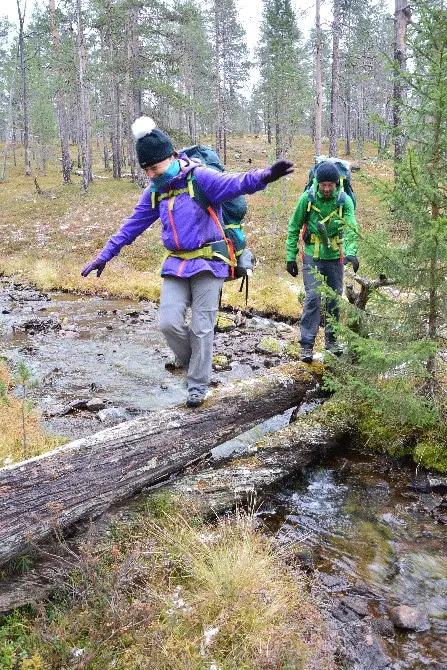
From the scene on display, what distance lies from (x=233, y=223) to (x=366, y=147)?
5356 cm

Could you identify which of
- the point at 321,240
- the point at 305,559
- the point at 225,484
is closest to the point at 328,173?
the point at 321,240

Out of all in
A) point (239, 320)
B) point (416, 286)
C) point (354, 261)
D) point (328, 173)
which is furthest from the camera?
point (239, 320)

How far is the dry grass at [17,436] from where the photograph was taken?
5308 millimetres

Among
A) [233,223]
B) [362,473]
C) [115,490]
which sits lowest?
[362,473]

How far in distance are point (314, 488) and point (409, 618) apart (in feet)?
5.94

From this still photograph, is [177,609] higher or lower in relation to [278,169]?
lower

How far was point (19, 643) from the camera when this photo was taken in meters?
2.95

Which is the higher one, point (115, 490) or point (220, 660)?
point (115, 490)

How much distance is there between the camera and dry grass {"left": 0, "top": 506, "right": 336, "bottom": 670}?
2883 millimetres

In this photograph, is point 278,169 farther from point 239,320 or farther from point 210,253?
point 239,320

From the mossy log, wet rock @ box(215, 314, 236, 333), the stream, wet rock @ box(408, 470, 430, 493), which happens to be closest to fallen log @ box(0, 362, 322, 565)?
the mossy log

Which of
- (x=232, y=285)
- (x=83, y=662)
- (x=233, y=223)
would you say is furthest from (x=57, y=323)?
(x=83, y=662)

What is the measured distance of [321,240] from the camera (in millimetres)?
6598

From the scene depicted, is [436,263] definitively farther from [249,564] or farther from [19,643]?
[19,643]
